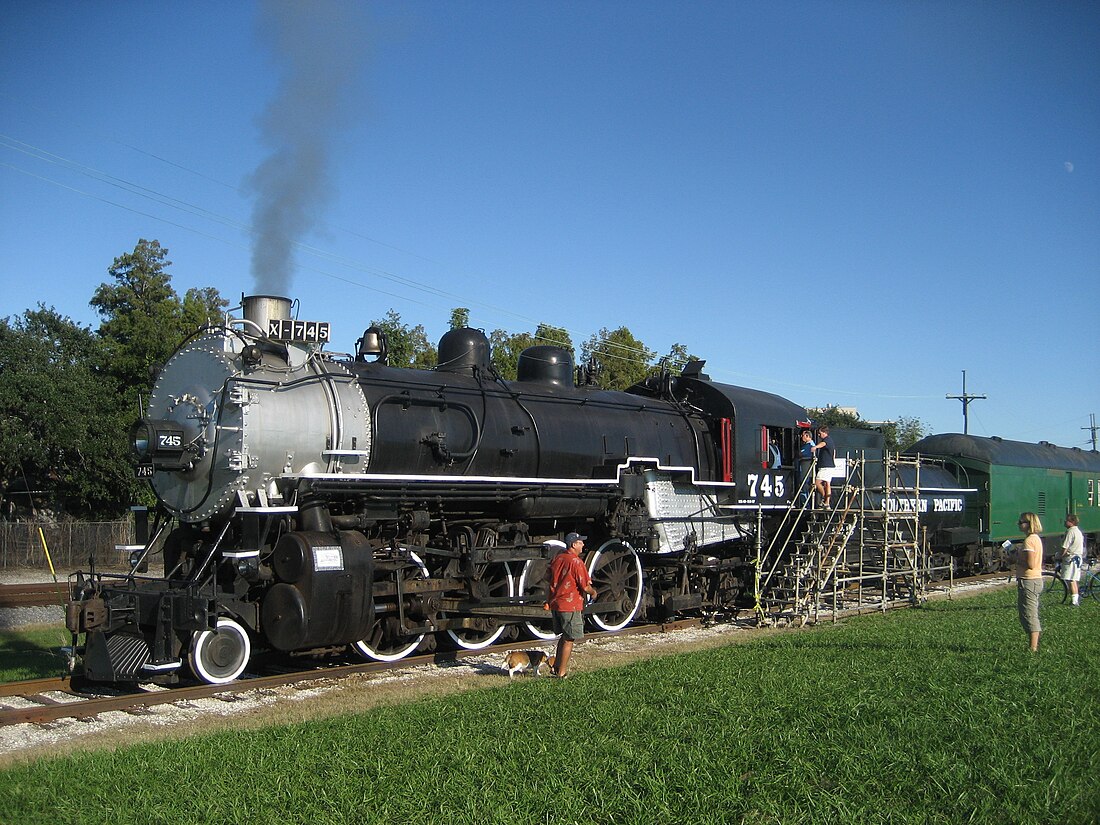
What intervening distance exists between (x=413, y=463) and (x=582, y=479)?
2.94m

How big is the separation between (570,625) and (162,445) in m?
5.01

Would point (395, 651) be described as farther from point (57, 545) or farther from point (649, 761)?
point (57, 545)

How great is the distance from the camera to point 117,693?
10188 millimetres

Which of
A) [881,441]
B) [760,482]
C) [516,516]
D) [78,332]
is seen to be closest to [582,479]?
[516,516]

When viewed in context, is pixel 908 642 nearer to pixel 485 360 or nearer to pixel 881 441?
pixel 485 360

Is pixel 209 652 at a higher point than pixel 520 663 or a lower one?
higher

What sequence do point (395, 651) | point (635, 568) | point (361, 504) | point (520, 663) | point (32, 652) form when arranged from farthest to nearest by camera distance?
1. point (635, 568)
2. point (32, 652)
3. point (395, 651)
4. point (361, 504)
5. point (520, 663)

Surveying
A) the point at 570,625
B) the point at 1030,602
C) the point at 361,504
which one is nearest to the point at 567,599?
the point at 570,625

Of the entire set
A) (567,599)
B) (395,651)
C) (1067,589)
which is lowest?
(395,651)

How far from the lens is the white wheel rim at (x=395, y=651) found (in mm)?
A: 11391

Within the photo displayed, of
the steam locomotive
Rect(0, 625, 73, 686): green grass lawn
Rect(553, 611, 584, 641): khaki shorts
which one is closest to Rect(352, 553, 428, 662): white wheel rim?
the steam locomotive

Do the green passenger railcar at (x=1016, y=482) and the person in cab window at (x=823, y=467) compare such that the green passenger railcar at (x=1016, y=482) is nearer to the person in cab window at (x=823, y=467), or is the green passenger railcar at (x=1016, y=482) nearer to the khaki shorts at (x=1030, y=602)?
the person in cab window at (x=823, y=467)

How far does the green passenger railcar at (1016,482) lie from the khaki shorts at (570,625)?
1837 centimetres

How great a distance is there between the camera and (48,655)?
14.1 meters
